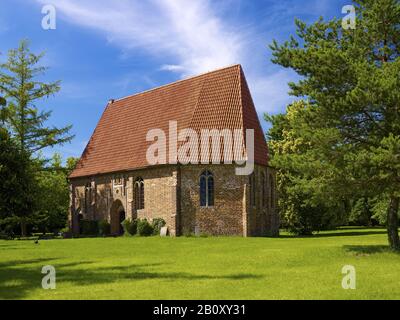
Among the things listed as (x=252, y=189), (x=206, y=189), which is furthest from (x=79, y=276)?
(x=252, y=189)

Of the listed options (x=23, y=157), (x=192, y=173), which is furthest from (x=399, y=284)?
(x=192, y=173)

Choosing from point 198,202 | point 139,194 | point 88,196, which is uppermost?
point 139,194

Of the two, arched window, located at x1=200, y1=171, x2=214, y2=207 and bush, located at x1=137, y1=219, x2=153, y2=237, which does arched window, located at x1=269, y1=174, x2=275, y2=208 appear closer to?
arched window, located at x1=200, y1=171, x2=214, y2=207

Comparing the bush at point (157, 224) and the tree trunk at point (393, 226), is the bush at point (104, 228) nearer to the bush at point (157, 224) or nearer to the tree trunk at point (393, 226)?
the bush at point (157, 224)

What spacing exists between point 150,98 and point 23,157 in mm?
21793

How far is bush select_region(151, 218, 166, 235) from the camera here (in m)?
37.7

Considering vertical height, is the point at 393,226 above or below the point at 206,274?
above

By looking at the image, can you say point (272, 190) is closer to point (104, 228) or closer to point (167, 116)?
point (167, 116)

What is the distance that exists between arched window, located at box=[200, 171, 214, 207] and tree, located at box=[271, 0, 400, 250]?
1581 centimetres

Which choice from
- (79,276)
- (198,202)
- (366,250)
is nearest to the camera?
(79,276)

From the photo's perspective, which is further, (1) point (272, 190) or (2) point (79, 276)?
(1) point (272, 190)

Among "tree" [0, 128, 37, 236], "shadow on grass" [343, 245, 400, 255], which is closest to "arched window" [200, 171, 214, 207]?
"tree" [0, 128, 37, 236]

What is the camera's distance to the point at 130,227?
39.5 metres

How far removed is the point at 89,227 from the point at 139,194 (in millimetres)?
6690
